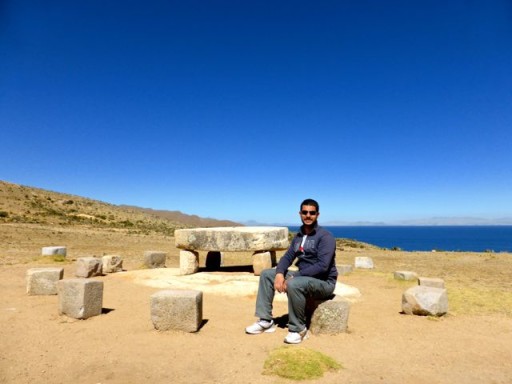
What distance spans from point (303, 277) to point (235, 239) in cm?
555

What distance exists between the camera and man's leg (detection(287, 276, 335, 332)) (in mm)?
6207

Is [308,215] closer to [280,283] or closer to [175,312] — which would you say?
[280,283]

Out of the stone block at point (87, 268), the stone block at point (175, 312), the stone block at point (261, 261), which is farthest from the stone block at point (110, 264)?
the stone block at point (175, 312)

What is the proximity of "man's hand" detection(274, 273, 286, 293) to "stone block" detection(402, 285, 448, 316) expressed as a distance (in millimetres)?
3514

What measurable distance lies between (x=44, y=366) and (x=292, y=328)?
11.9ft

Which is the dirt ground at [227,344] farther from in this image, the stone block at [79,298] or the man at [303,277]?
the man at [303,277]

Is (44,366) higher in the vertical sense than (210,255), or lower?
lower

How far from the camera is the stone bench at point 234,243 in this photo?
38.3ft

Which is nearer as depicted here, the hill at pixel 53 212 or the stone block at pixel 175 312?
the stone block at pixel 175 312

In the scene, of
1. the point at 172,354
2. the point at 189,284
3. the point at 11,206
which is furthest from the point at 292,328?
the point at 11,206

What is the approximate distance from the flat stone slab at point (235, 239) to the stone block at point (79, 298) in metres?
4.49

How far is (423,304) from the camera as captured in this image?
26.4 ft

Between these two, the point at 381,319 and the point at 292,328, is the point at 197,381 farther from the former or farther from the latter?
the point at 381,319

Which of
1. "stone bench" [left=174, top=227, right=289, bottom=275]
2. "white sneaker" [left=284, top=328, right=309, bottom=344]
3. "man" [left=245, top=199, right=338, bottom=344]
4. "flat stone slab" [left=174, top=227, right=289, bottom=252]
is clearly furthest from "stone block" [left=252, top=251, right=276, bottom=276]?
A: "white sneaker" [left=284, top=328, right=309, bottom=344]
